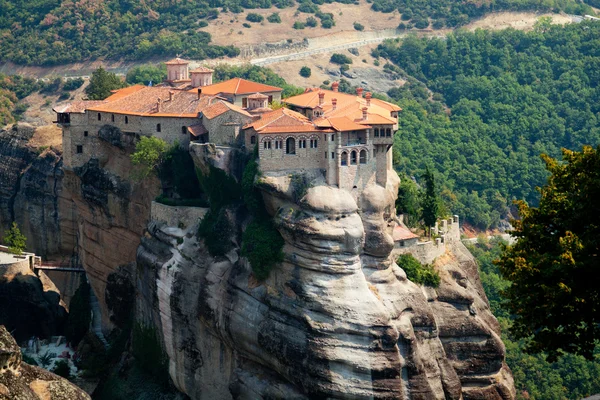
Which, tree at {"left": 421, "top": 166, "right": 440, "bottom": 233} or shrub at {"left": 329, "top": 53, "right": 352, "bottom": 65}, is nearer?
tree at {"left": 421, "top": 166, "right": 440, "bottom": 233}

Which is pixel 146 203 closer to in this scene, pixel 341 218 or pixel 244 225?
pixel 244 225

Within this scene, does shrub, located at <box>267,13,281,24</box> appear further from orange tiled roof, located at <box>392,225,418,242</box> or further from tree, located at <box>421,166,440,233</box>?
orange tiled roof, located at <box>392,225,418,242</box>

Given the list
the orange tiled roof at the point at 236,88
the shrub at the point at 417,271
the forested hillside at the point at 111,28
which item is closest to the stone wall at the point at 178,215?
the orange tiled roof at the point at 236,88

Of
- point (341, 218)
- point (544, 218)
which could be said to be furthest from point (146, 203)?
point (544, 218)

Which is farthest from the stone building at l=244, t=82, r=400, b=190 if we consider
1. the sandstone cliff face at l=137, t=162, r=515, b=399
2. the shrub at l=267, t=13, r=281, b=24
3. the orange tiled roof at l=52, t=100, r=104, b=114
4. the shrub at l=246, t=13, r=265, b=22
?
the shrub at l=267, t=13, r=281, b=24

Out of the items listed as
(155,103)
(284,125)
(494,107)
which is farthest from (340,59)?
(284,125)

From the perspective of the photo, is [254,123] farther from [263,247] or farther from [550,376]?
[550,376]
